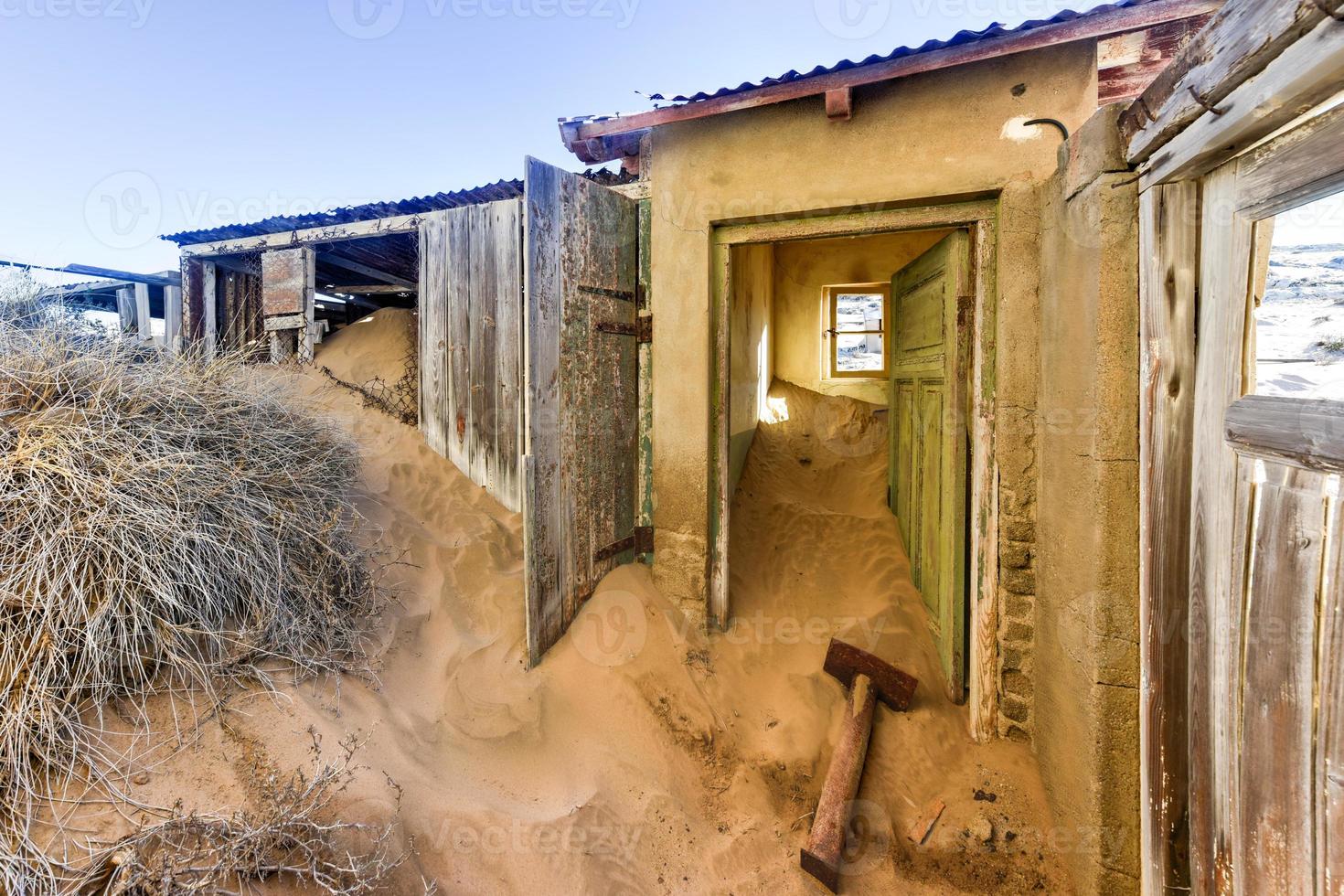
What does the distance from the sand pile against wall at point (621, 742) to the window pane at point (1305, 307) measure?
7.90 ft

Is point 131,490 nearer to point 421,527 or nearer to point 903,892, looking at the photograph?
point 421,527

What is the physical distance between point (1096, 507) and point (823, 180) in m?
2.29

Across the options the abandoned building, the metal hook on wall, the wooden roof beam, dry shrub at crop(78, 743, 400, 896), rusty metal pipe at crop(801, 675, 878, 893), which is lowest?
rusty metal pipe at crop(801, 675, 878, 893)

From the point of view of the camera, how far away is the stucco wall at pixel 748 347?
5227 millimetres

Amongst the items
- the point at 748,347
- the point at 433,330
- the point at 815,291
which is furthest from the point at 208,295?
the point at 815,291

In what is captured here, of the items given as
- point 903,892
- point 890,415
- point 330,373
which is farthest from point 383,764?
point 330,373

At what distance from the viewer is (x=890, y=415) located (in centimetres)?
552

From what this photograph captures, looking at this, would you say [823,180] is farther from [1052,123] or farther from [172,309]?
[172,309]

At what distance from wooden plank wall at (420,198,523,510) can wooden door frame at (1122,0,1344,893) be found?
13.3 ft

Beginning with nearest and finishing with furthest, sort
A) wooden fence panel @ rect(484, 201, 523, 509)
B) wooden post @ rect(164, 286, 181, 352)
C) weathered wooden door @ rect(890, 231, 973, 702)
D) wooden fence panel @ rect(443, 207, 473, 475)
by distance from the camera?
weathered wooden door @ rect(890, 231, 973, 702) < wooden fence panel @ rect(484, 201, 523, 509) < wooden fence panel @ rect(443, 207, 473, 475) < wooden post @ rect(164, 286, 181, 352)

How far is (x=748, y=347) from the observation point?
591 centimetres

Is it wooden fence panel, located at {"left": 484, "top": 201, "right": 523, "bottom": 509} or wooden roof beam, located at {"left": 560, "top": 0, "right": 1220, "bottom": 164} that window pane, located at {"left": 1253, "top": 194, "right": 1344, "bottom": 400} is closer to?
wooden roof beam, located at {"left": 560, "top": 0, "right": 1220, "bottom": 164}

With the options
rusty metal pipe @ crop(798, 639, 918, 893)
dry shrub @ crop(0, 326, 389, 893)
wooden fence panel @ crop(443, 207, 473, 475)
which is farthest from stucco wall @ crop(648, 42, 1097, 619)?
wooden fence panel @ crop(443, 207, 473, 475)

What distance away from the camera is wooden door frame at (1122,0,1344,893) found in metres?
1.37
